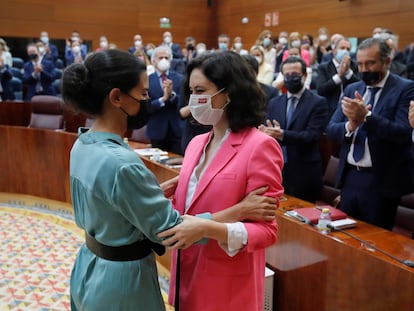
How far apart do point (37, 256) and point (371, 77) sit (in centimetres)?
268

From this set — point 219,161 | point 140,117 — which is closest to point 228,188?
point 219,161

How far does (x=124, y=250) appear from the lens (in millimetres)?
1150

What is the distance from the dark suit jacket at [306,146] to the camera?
281 centimetres

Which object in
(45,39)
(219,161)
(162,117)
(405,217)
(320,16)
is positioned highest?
(320,16)

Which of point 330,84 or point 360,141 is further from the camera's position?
point 330,84

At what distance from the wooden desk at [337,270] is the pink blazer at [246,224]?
0.55 metres

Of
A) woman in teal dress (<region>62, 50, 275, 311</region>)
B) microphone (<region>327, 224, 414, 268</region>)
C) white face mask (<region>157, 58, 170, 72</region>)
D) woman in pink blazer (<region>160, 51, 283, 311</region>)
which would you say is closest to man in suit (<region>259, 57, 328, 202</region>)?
microphone (<region>327, 224, 414, 268</region>)

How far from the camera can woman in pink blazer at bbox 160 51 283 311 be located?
1244 millimetres

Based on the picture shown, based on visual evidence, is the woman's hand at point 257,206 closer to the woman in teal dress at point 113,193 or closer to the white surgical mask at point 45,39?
the woman in teal dress at point 113,193

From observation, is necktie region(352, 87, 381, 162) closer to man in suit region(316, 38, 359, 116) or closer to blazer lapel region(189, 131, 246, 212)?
blazer lapel region(189, 131, 246, 212)

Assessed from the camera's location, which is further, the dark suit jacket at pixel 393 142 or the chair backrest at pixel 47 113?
the chair backrest at pixel 47 113

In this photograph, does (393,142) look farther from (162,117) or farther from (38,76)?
(38,76)

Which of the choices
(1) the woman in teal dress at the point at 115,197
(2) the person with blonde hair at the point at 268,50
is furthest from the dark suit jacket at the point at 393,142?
(2) the person with blonde hair at the point at 268,50

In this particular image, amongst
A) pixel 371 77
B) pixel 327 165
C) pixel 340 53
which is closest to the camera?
pixel 371 77
